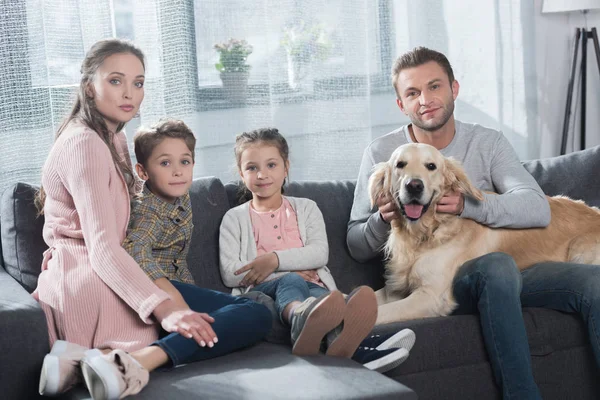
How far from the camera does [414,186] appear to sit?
252 cm

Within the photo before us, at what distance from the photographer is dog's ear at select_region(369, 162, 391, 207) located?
265 centimetres

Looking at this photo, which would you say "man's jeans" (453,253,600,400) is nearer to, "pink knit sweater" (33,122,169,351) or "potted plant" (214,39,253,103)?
"pink knit sweater" (33,122,169,351)

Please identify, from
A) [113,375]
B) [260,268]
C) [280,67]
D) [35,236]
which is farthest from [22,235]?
[280,67]

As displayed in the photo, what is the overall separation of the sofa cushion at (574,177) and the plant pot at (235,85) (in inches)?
48.0

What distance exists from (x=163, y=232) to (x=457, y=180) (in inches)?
37.4

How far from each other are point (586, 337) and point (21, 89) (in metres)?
2.08

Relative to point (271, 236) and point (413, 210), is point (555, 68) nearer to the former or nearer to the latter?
point (413, 210)

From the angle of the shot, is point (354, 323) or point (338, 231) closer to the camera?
point (354, 323)

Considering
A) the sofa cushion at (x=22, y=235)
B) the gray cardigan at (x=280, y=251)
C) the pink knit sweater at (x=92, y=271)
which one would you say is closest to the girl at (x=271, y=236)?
the gray cardigan at (x=280, y=251)

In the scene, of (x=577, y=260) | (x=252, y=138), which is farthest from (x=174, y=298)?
(x=577, y=260)

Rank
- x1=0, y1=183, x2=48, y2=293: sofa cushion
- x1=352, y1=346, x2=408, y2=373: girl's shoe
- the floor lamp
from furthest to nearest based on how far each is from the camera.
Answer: the floor lamp, x1=0, y1=183, x2=48, y2=293: sofa cushion, x1=352, y1=346, x2=408, y2=373: girl's shoe

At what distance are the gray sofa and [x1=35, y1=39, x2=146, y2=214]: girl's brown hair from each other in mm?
422

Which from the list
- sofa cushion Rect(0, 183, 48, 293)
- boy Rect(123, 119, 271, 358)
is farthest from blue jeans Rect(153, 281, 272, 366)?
sofa cushion Rect(0, 183, 48, 293)

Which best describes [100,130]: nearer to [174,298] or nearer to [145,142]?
[145,142]
